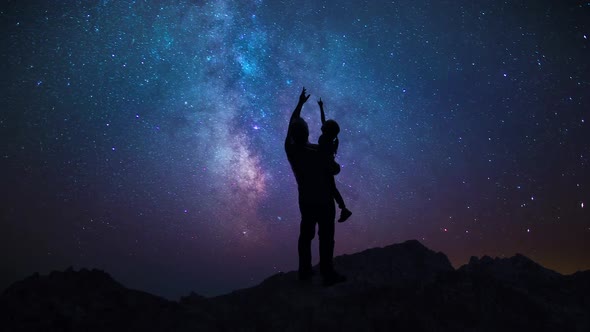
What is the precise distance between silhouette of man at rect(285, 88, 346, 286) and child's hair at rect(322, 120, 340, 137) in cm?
27

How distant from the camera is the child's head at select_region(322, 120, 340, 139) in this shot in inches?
201

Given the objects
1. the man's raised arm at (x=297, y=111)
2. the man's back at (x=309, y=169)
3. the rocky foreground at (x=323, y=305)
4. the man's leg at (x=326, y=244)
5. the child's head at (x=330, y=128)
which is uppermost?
the man's raised arm at (x=297, y=111)

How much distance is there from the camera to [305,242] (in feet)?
17.2

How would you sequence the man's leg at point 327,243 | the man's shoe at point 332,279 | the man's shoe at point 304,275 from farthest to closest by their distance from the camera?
the man's shoe at point 304,275 < the man's leg at point 327,243 < the man's shoe at point 332,279

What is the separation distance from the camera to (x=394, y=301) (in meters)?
4.55

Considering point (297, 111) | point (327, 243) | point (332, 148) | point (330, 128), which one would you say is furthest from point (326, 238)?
point (297, 111)

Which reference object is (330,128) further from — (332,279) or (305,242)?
(332,279)

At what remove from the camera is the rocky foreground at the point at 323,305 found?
425 cm

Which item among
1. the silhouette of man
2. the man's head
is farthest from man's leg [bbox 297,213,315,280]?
the man's head

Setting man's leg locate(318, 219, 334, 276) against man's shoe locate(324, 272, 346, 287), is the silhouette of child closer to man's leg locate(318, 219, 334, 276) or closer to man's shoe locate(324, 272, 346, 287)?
man's leg locate(318, 219, 334, 276)

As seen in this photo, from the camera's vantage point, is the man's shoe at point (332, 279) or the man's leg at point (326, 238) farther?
the man's leg at point (326, 238)

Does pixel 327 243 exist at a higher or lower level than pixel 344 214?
lower

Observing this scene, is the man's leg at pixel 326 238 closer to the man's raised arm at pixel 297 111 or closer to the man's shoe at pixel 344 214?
the man's shoe at pixel 344 214

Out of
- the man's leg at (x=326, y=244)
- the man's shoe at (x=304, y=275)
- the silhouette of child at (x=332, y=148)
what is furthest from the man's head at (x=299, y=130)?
the man's shoe at (x=304, y=275)
